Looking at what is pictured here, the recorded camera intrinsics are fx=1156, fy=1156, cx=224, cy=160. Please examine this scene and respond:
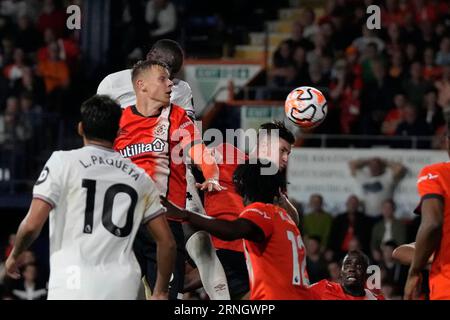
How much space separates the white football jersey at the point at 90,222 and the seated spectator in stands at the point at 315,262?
781cm

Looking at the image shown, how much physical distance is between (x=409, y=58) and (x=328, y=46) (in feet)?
4.33

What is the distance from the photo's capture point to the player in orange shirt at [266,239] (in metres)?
7.02

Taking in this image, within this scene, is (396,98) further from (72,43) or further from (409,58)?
(72,43)

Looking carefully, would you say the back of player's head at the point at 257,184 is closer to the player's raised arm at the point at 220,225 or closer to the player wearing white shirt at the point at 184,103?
the player's raised arm at the point at 220,225

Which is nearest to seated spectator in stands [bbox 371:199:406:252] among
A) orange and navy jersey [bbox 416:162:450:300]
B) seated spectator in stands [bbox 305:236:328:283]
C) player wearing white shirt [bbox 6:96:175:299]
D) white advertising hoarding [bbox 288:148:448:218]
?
white advertising hoarding [bbox 288:148:448:218]

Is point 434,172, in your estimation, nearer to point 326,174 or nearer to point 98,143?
point 98,143

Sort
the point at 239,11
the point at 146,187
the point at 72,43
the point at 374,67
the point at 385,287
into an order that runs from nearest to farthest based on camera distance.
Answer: the point at 146,187, the point at 385,287, the point at 374,67, the point at 72,43, the point at 239,11

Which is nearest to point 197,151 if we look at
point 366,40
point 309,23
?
point 366,40

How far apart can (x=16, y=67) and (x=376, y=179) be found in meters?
6.27

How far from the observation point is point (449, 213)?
706cm

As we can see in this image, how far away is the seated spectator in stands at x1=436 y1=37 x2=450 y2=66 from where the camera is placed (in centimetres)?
1692

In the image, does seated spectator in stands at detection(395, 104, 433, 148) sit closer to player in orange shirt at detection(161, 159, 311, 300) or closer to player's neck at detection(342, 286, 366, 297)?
player's neck at detection(342, 286, 366, 297)

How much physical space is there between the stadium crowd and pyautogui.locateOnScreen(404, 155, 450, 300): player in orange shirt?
6815 millimetres

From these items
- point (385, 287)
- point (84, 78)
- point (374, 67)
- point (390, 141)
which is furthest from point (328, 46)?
point (385, 287)
